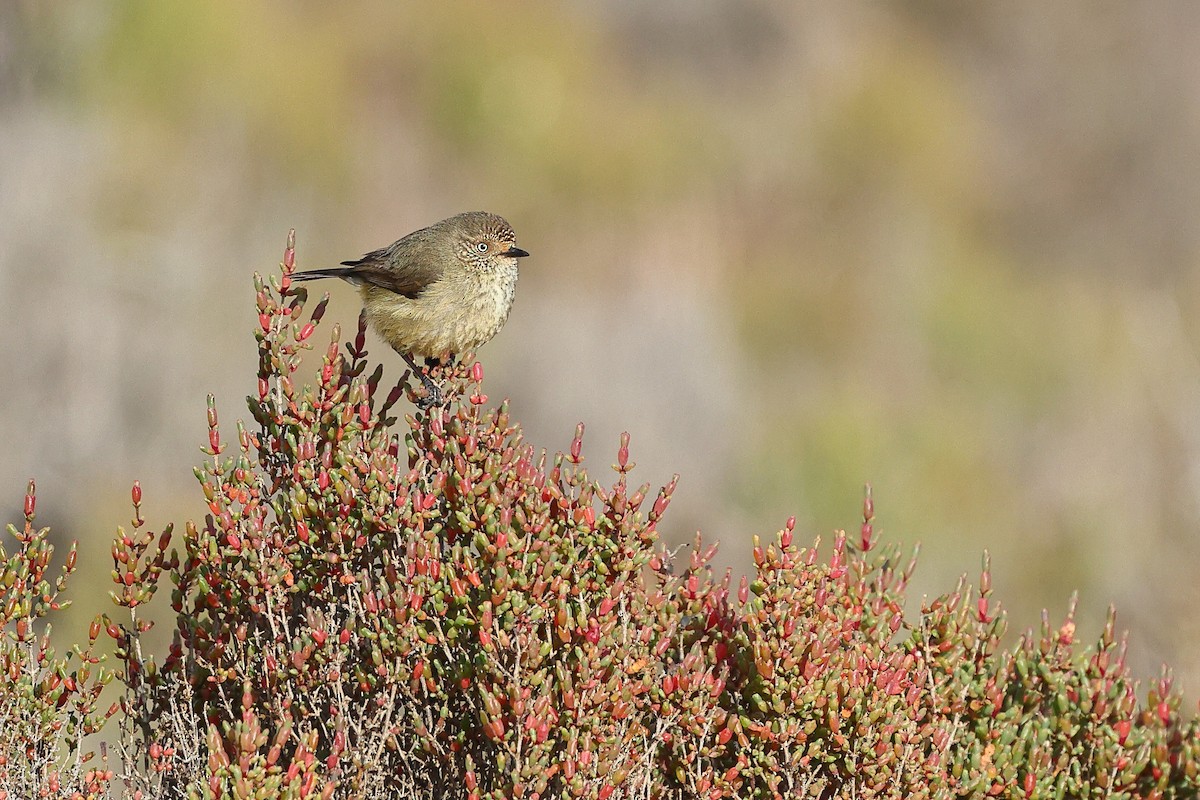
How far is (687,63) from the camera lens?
1941 centimetres

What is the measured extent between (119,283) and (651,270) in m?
5.80

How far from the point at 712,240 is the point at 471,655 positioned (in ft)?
42.5

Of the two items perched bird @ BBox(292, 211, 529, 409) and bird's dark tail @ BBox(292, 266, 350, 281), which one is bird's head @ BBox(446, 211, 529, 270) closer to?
perched bird @ BBox(292, 211, 529, 409)

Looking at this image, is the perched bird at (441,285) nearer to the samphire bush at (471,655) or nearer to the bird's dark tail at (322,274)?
the bird's dark tail at (322,274)

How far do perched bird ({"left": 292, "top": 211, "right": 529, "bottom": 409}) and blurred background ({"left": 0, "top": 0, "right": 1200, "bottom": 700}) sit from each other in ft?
4.29

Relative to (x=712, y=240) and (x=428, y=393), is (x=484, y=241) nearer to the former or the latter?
(x=428, y=393)

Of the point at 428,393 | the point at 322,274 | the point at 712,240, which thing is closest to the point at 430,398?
the point at 428,393

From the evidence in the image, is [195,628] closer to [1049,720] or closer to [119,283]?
[1049,720]

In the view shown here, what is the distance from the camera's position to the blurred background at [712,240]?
1030 cm

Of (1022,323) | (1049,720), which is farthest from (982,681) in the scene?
(1022,323)

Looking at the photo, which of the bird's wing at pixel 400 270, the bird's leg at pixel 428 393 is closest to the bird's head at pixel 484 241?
the bird's wing at pixel 400 270

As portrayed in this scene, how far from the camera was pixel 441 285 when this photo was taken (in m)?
5.33

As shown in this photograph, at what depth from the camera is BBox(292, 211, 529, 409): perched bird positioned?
5.24 meters

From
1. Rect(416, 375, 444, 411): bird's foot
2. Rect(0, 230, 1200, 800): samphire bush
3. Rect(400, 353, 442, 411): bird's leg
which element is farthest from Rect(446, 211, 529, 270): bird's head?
Rect(0, 230, 1200, 800): samphire bush
